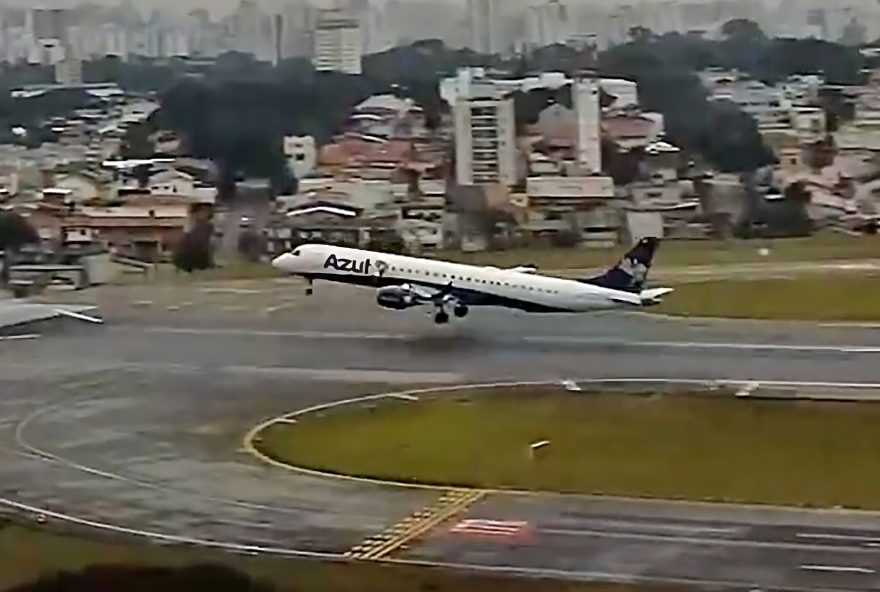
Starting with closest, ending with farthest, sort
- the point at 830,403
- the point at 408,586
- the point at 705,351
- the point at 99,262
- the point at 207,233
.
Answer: the point at 408,586, the point at 830,403, the point at 705,351, the point at 99,262, the point at 207,233

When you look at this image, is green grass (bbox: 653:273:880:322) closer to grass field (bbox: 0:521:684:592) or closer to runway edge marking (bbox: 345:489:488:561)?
runway edge marking (bbox: 345:489:488:561)

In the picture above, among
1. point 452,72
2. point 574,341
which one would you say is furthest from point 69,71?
point 574,341

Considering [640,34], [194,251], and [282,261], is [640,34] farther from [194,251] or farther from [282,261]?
[282,261]

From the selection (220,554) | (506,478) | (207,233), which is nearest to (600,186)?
(207,233)

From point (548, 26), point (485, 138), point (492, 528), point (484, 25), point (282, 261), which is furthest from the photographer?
point (548, 26)

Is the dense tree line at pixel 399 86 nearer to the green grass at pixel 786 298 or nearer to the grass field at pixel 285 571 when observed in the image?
the green grass at pixel 786 298

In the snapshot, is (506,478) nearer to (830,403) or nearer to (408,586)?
(408,586)

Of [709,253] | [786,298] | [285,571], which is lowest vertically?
[709,253]
